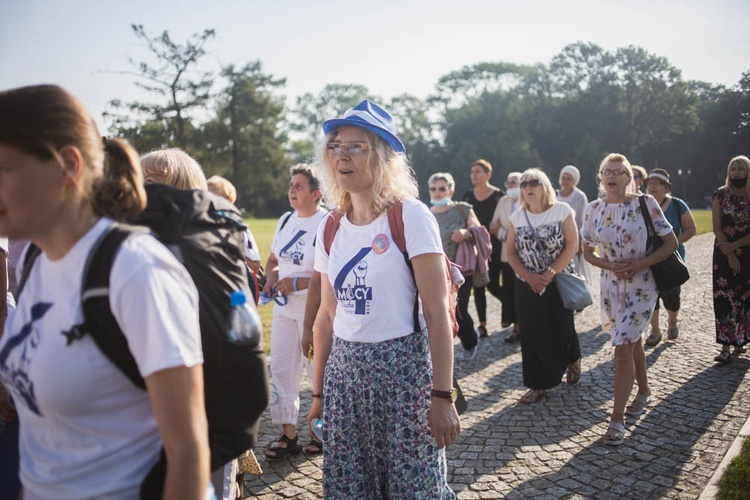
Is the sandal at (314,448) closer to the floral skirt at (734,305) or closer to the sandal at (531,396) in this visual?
the sandal at (531,396)

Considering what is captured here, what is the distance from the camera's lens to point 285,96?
235ft

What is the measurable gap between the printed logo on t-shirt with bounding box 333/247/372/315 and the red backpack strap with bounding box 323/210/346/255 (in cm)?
29

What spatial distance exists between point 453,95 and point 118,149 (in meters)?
81.2

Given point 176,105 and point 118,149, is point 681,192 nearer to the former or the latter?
point 176,105

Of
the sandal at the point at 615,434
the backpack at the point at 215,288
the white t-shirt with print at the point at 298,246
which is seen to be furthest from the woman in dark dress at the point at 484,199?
the backpack at the point at 215,288

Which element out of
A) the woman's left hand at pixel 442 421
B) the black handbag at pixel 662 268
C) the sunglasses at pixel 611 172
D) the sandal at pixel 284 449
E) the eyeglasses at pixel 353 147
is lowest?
the sandal at pixel 284 449

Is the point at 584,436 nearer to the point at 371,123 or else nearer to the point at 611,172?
the point at 611,172

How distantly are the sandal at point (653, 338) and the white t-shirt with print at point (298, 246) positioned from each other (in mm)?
5332

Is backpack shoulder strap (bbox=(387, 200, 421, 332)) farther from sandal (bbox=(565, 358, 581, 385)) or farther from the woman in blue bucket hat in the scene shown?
sandal (bbox=(565, 358, 581, 385))

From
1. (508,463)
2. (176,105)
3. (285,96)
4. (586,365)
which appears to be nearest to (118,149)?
(508,463)

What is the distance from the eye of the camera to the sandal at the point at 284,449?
4.77 metres

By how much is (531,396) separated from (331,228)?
3.76 metres

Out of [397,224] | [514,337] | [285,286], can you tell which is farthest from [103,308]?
[514,337]

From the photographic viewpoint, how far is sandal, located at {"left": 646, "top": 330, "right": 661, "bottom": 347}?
7909 millimetres
